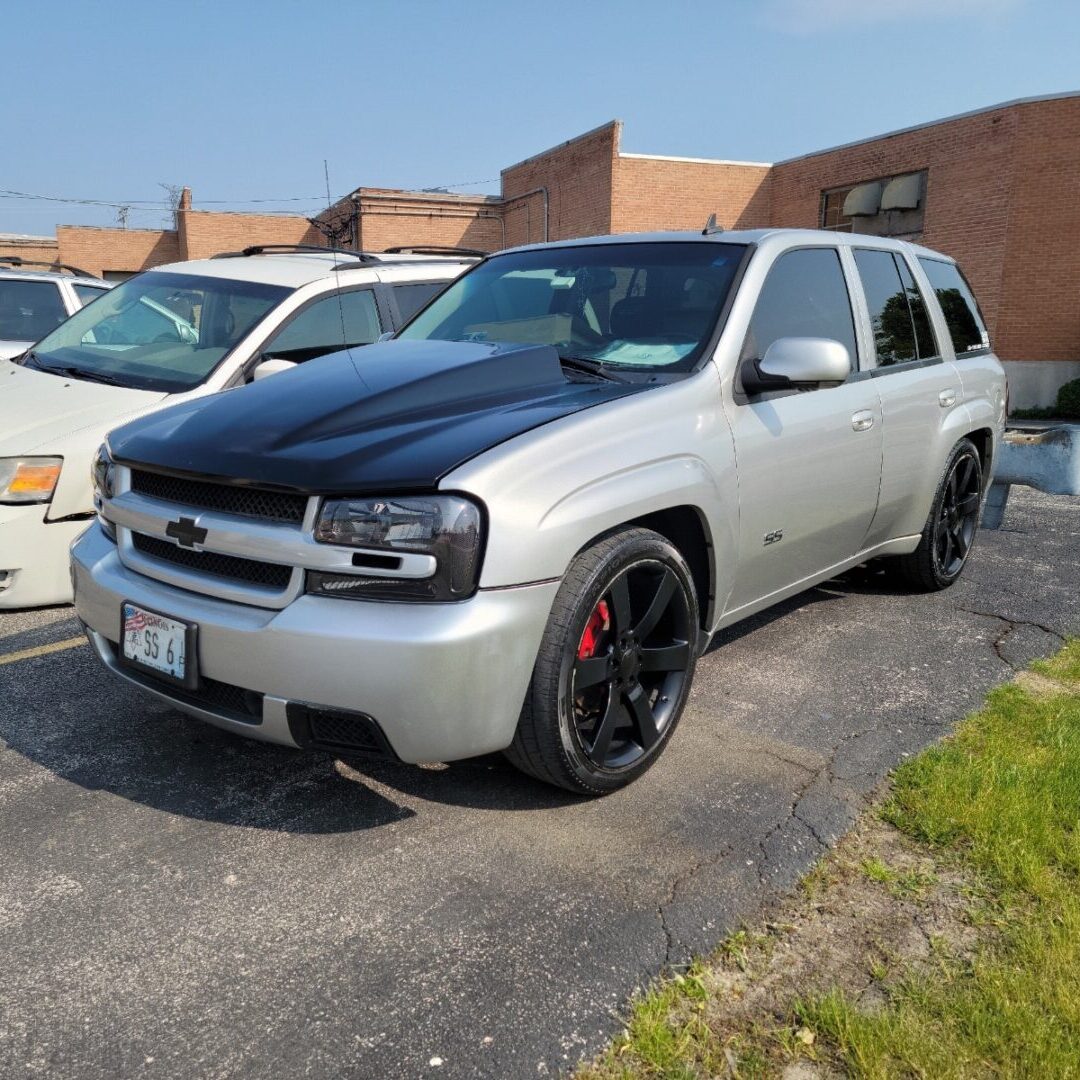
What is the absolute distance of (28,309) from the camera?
8.96 m

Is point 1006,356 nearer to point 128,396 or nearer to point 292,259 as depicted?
point 292,259


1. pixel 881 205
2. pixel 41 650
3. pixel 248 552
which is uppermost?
pixel 881 205

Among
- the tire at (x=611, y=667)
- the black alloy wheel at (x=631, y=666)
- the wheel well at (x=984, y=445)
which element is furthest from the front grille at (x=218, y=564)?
the wheel well at (x=984, y=445)

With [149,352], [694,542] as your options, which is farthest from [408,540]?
[149,352]

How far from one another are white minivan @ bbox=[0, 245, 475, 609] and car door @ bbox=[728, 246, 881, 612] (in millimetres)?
2277

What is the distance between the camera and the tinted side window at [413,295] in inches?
239

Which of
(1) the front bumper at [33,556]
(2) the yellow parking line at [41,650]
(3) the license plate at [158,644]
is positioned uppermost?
(3) the license plate at [158,644]

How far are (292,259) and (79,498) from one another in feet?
7.86

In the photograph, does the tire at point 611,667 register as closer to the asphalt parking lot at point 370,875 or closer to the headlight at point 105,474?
the asphalt parking lot at point 370,875

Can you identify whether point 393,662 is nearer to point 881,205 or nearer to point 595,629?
point 595,629

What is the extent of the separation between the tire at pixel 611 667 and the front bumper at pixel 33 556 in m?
Answer: 2.79

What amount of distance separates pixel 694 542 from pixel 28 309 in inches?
308

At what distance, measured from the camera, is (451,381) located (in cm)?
324

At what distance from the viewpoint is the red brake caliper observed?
2.95 m
